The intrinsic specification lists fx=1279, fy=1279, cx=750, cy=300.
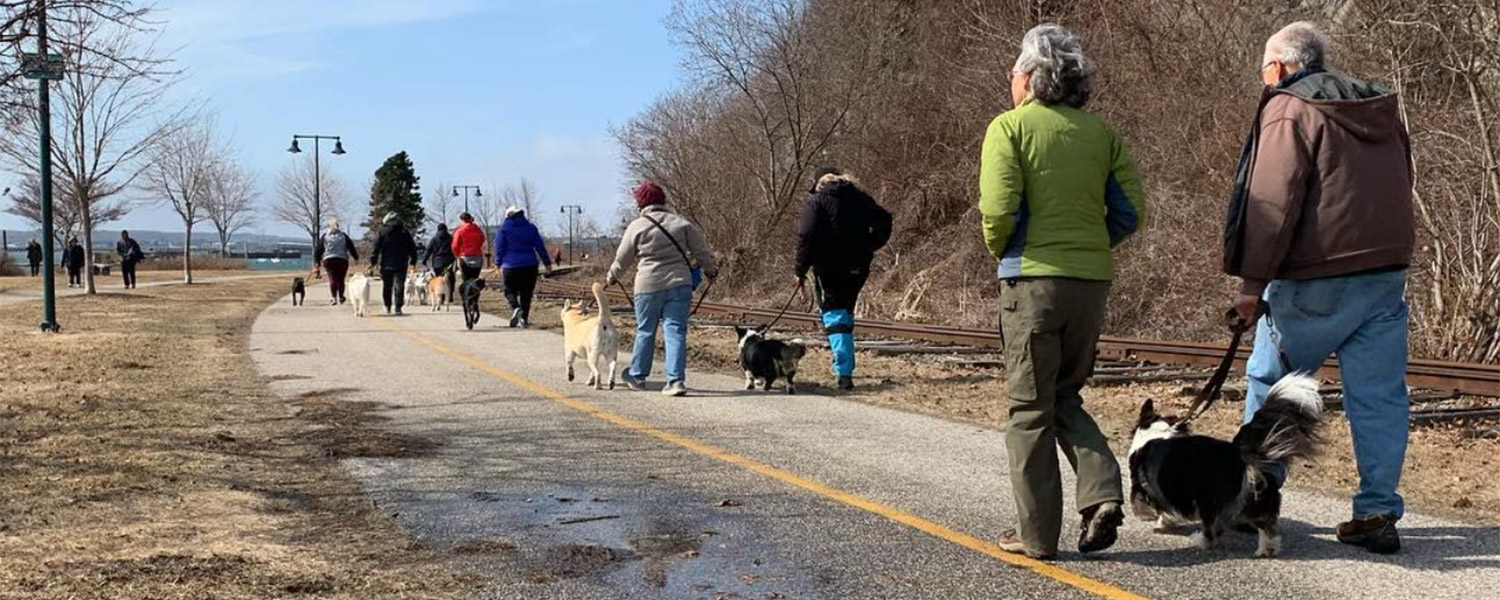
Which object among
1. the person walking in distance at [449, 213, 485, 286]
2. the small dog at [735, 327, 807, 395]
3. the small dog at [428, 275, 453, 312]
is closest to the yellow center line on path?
the small dog at [735, 327, 807, 395]

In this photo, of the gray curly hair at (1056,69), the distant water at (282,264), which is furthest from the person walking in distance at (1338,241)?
the distant water at (282,264)

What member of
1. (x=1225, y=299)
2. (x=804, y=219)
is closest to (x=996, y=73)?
(x=1225, y=299)

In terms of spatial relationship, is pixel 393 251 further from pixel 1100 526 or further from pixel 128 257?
pixel 1100 526

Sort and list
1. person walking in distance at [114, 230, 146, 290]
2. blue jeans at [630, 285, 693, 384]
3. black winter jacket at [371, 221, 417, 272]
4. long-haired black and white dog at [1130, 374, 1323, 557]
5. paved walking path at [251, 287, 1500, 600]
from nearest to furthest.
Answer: paved walking path at [251, 287, 1500, 600] < long-haired black and white dog at [1130, 374, 1323, 557] < blue jeans at [630, 285, 693, 384] < black winter jacket at [371, 221, 417, 272] < person walking in distance at [114, 230, 146, 290]

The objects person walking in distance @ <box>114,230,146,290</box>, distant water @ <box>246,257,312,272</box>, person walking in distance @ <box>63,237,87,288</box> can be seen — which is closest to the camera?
person walking in distance @ <box>114,230,146,290</box>

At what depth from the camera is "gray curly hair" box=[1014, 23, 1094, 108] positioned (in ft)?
16.2

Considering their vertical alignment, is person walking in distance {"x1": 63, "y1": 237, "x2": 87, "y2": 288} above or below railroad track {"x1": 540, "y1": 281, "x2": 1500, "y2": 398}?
above

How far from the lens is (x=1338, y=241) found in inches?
196

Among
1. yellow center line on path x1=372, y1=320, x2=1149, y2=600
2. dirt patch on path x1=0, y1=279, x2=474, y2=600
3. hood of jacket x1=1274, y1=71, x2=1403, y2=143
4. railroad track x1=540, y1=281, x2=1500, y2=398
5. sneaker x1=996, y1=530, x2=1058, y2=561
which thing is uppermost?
hood of jacket x1=1274, y1=71, x2=1403, y2=143

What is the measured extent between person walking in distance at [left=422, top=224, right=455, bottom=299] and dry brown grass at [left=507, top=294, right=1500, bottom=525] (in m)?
10.3

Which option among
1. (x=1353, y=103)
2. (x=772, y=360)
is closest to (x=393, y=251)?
(x=772, y=360)

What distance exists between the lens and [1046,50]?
4969 mm

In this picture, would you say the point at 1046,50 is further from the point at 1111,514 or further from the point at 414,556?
the point at 414,556

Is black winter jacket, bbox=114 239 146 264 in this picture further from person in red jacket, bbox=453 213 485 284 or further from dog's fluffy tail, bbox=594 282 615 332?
Answer: dog's fluffy tail, bbox=594 282 615 332
